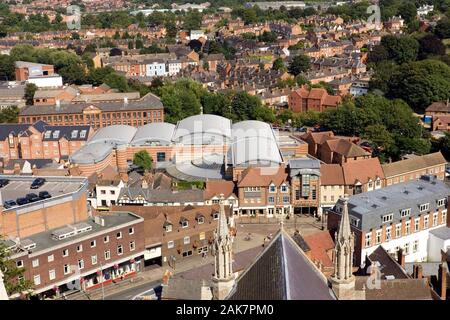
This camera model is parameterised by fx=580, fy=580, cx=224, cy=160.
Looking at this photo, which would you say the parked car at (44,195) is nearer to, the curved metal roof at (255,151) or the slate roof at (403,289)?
the curved metal roof at (255,151)

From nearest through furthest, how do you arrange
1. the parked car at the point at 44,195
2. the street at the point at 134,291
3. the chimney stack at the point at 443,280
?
1. the chimney stack at the point at 443,280
2. the street at the point at 134,291
3. the parked car at the point at 44,195

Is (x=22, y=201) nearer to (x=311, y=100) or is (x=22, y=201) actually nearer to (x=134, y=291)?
(x=134, y=291)

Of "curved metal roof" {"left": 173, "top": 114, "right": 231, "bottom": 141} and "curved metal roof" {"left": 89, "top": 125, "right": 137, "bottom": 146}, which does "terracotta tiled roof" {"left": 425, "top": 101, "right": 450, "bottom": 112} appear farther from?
"curved metal roof" {"left": 89, "top": 125, "right": 137, "bottom": 146}

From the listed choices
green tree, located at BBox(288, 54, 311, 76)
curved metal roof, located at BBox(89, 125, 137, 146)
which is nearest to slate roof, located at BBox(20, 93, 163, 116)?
curved metal roof, located at BBox(89, 125, 137, 146)

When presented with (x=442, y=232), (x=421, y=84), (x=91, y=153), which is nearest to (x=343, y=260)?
(x=442, y=232)

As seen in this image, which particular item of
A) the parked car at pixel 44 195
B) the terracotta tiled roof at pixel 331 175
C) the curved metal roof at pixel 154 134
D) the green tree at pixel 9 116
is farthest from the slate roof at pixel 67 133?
the terracotta tiled roof at pixel 331 175
